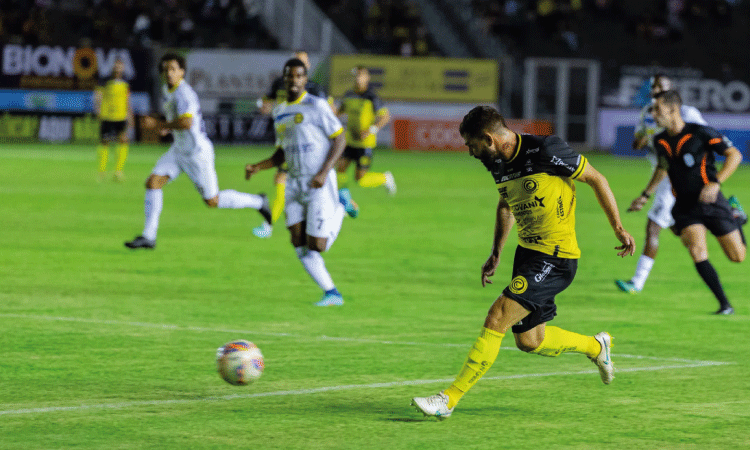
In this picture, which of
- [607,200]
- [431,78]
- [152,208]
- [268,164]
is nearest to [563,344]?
[607,200]

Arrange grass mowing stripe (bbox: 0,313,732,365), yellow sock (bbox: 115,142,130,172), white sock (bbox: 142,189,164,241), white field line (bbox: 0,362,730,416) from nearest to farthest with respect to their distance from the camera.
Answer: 1. white field line (bbox: 0,362,730,416)
2. grass mowing stripe (bbox: 0,313,732,365)
3. white sock (bbox: 142,189,164,241)
4. yellow sock (bbox: 115,142,130,172)

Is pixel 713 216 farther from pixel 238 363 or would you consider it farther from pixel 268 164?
pixel 238 363

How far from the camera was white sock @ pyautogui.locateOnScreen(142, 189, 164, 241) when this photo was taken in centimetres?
1361

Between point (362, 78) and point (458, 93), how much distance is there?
2102 centimetres

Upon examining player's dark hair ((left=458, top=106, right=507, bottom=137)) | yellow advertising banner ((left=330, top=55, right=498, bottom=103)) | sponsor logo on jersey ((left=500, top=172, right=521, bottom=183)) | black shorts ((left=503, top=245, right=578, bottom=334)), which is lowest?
yellow advertising banner ((left=330, top=55, right=498, bottom=103))

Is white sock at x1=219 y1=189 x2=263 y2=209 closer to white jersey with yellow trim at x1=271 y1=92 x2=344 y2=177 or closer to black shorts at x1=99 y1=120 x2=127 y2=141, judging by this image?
white jersey with yellow trim at x1=271 y1=92 x2=344 y2=177

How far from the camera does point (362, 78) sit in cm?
1986

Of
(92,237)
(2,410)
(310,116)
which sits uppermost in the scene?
(310,116)

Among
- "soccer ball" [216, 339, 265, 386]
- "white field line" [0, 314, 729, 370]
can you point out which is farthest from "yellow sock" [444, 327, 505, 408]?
"white field line" [0, 314, 729, 370]

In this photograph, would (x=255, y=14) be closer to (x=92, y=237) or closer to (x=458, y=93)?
(x=458, y=93)

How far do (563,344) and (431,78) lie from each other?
34247mm

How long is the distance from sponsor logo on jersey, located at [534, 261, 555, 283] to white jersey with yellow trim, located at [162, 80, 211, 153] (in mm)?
7661

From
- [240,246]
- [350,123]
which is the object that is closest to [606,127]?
[350,123]

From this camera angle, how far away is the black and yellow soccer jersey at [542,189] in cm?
630
